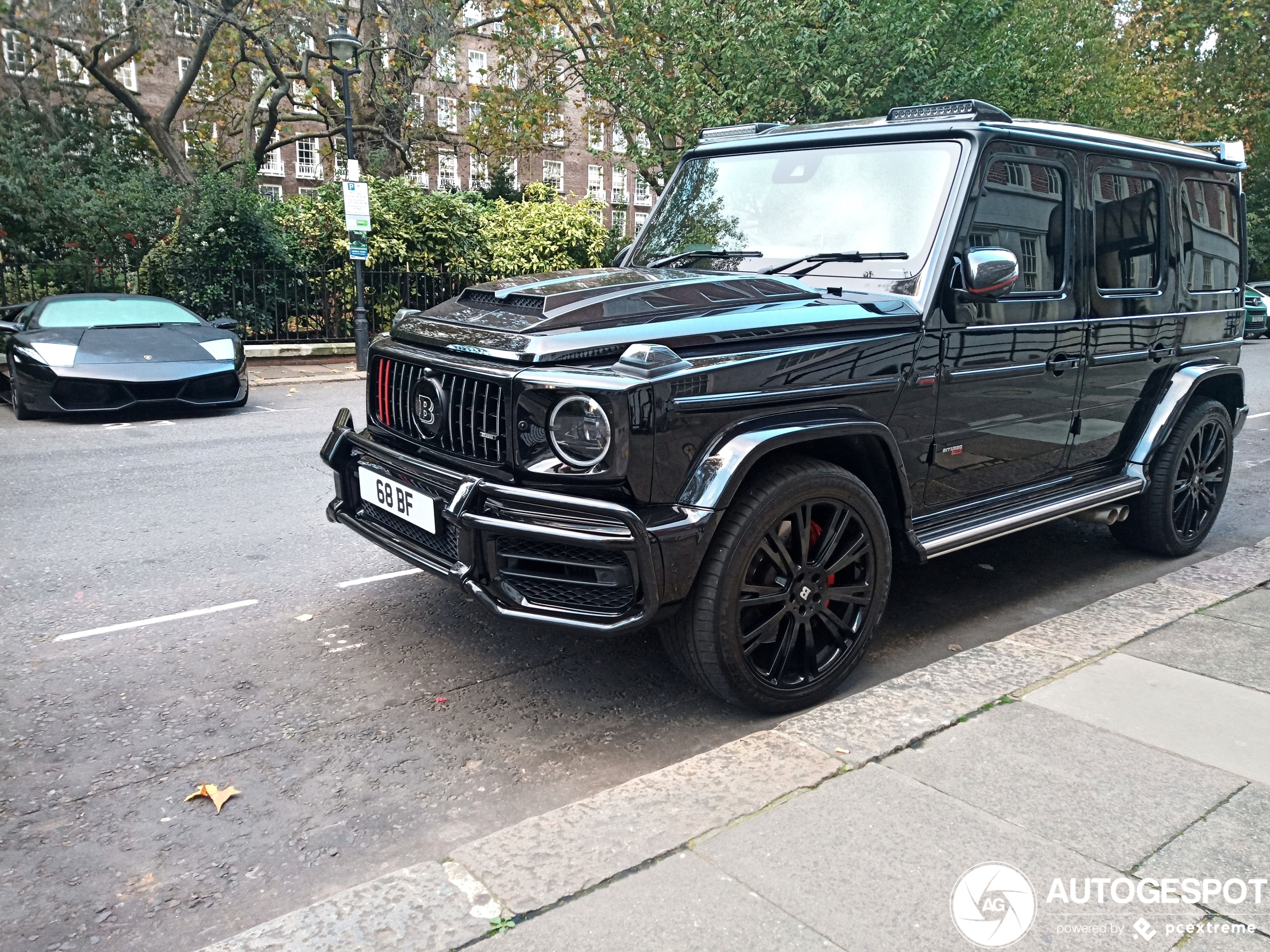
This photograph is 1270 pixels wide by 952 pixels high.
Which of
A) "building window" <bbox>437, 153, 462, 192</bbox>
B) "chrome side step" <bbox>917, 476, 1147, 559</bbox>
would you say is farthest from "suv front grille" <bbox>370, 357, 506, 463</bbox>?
"building window" <bbox>437, 153, 462, 192</bbox>

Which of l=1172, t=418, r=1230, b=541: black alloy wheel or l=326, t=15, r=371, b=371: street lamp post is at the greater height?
l=326, t=15, r=371, b=371: street lamp post

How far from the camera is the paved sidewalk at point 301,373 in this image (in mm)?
14156

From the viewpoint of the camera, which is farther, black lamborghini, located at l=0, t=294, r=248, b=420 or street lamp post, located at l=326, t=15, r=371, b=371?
street lamp post, located at l=326, t=15, r=371, b=371

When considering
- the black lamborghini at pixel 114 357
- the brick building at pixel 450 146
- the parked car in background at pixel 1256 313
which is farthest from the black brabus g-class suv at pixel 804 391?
the parked car in background at pixel 1256 313

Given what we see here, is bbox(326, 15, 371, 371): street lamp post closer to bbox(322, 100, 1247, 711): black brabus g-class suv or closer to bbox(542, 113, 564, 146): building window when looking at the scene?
bbox(322, 100, 1247, 711): black brabus g-class suv

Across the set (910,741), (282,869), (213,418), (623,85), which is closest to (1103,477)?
(910,741)

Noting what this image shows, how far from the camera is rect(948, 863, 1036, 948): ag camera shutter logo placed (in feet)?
7.07

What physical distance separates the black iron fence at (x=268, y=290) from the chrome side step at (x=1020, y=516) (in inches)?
515

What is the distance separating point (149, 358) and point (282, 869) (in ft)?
28.0

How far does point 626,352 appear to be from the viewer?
2994mm

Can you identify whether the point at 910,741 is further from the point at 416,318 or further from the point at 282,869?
the point at 416,318

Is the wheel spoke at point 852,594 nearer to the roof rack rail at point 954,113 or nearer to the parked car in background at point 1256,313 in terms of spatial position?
the roof rack rail at point 954,113

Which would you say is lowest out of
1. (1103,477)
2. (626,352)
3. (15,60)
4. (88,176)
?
(1103,477)

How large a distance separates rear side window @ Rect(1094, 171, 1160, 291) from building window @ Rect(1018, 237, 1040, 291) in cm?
49
